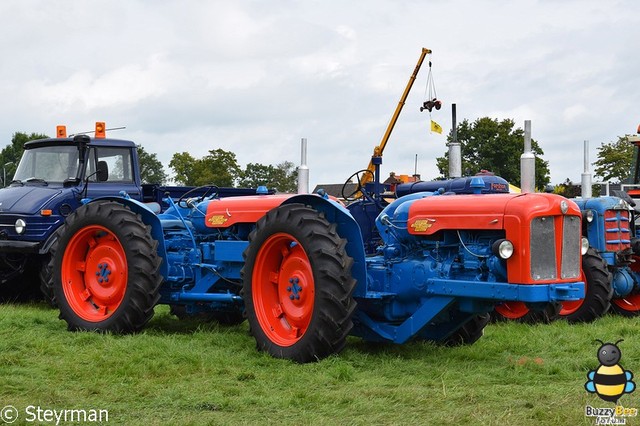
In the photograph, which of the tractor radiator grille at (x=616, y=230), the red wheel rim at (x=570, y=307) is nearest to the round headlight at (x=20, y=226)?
the red wheel rim at (x=570, y=307)

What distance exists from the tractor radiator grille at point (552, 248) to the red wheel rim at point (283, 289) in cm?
169

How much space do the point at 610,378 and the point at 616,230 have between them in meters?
5.71

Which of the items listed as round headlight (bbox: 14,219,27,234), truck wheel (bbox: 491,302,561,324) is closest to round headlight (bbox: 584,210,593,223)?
A: truck wheel (bbox: 491,302,561,324)

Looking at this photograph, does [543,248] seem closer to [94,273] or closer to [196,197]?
[94,273]

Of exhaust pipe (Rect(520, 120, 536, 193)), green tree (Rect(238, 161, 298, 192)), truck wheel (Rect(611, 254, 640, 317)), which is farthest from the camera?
green tree (Rect(238, 161, 298, 192))

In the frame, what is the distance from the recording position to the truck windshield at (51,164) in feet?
36.7

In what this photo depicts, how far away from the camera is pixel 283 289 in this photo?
23.1 ft

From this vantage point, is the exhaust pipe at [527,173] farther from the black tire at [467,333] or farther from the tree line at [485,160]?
the tree line at [485,160]

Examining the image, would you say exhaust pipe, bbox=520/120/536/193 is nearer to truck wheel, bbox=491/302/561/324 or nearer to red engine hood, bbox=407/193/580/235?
truck wheel, bbox=491/302/561/324

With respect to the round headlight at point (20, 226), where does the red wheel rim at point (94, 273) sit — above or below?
below

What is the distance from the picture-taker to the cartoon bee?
16.3 ft

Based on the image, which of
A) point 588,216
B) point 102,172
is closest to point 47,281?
point 102,172

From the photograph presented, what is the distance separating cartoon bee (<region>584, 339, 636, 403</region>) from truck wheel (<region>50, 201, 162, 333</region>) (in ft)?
13.8

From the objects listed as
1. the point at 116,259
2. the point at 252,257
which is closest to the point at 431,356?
the point at 252,257
